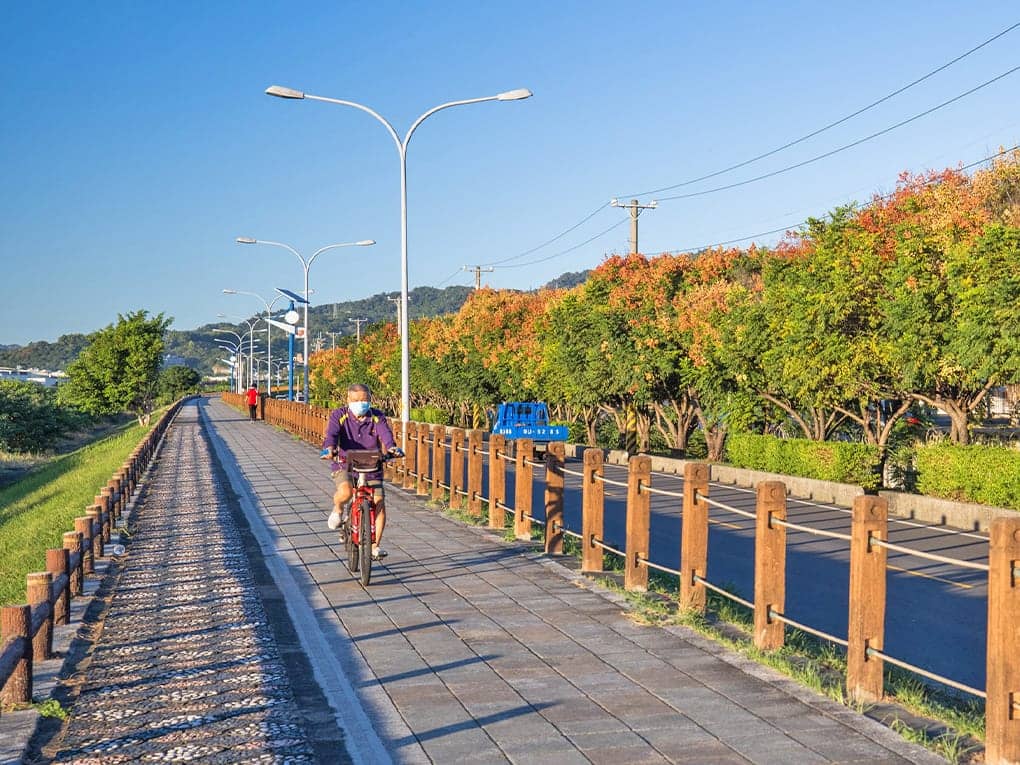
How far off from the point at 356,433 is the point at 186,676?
4.14m

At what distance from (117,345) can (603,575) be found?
55.4 metres

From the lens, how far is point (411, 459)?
2081cm

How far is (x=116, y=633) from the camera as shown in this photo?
8.23m

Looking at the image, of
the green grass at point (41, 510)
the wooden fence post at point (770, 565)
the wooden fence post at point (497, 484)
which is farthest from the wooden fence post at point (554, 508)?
the green grass at point (41, 510)

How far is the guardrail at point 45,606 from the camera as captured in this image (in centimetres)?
599

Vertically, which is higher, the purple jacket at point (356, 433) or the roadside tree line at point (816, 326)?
the roadside tree line at point (816, 326)

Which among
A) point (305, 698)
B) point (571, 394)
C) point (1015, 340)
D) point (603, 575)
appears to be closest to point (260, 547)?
point (603, 575)

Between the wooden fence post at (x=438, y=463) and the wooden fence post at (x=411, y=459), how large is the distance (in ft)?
5.88

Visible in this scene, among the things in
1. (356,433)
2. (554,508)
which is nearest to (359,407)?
(356,433)

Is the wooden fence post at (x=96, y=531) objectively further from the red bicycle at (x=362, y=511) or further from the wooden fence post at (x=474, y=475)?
the wooden fence post at (x=474, y=475)

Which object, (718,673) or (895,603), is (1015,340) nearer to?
(895,603)

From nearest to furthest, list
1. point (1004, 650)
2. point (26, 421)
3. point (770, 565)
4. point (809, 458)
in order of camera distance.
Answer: point (1004, 650) → point (770, 565) → point (809, 458) → point (26, 421)

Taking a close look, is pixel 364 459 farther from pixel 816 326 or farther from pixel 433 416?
pixel 433 416

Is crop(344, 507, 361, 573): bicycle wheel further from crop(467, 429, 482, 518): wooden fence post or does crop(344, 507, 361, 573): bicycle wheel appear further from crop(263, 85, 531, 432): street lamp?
crop(263, 85, 531, 432): street lamp
